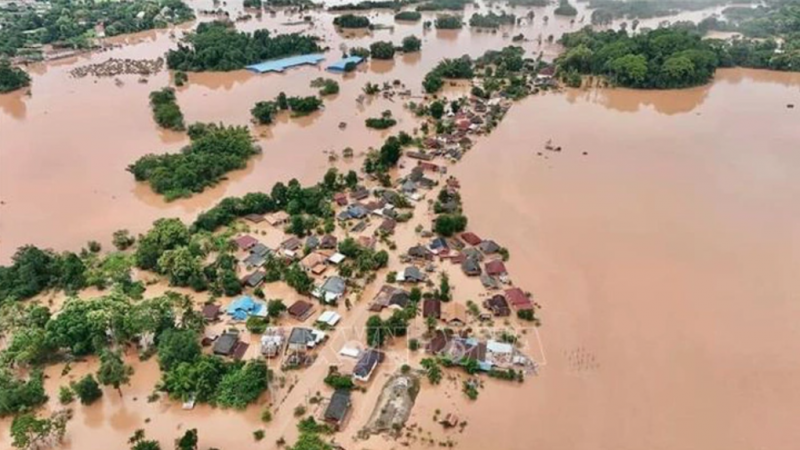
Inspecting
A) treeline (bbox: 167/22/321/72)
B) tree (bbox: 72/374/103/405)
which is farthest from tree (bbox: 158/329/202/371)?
treeline (bbox: 167/22/321/72)

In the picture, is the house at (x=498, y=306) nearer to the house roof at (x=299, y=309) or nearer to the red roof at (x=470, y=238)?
the red roof at (x=470, y=238)

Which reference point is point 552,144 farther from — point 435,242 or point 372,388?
point 372,388

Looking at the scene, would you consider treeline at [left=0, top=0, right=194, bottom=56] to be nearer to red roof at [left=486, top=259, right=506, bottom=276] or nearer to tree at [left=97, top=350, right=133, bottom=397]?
tree at [left=97, top=350, right=133, bottom=397]

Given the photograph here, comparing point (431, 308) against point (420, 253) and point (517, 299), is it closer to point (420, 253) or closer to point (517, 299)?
point (517, 299)

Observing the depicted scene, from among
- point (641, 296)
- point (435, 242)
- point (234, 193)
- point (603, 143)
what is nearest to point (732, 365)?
point (641, 296)

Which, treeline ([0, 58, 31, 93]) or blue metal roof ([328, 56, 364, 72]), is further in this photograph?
blue metal roof ([328, 56, 364, 72])

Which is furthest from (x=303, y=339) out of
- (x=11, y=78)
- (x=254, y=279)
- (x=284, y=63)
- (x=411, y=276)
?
(x=11, y=78)
